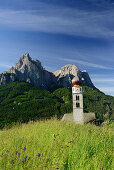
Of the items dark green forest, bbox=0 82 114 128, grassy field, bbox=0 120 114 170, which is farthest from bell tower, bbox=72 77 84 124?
dark green forest, bbox=0 82 114 128

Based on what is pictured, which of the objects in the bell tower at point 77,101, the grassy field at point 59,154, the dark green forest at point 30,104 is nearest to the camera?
the grassy field at point 59,154

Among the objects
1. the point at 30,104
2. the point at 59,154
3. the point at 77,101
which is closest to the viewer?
the point at 59,154

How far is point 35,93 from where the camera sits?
181 m

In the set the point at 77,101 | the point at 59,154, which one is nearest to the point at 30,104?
the point at 77,101

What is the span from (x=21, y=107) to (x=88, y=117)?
369 ft

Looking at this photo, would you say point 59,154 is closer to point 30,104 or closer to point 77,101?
point 77,101

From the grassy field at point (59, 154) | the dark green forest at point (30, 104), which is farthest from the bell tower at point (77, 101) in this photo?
the dark green forest at point (30, 104)

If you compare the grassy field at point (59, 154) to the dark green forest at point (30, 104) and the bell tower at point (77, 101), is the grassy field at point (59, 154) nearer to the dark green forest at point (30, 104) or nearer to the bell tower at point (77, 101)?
the bell tower at point (77, 101)

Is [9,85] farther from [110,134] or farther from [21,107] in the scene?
[110,134]

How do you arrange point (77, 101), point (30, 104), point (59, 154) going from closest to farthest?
point (59, 154)
point (77, 101)
point (30, 104)

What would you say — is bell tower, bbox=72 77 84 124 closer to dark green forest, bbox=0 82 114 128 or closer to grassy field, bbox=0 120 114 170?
grassy field, bbox=0 120 114 170

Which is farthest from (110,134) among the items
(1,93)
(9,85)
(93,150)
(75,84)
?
(9,85)

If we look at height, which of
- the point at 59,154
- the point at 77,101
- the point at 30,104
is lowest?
the point at 59,154

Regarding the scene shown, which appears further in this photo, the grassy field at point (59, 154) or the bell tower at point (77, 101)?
the bell tower at point (77, 101)
